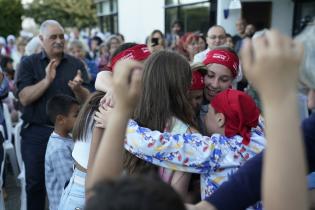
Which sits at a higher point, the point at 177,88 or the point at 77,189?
the point at 177,88

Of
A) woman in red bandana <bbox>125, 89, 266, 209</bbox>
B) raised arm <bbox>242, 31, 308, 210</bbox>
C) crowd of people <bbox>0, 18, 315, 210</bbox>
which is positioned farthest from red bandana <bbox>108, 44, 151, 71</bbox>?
raised arm <bbox>242, 31, 308, 210</bbox>

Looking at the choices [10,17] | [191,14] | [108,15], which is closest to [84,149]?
[191,14]

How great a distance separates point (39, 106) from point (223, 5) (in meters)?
5.22

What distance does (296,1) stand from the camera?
342 inches

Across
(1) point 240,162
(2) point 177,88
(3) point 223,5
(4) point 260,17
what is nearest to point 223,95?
(2) point 177,88

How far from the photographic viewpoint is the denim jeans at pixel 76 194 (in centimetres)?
208

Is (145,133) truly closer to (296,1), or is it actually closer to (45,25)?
(45,25)

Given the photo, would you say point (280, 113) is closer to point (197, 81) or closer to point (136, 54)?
point (136, 54)

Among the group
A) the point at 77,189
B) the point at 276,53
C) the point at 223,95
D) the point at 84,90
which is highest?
the point at 276,53

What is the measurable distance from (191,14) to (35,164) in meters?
8.02

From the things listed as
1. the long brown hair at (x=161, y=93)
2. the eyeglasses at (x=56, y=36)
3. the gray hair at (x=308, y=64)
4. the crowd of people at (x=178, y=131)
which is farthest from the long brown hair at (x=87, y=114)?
the eyeglasses at (x=56, y=36)

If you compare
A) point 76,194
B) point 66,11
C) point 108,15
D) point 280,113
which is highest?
point 66,11

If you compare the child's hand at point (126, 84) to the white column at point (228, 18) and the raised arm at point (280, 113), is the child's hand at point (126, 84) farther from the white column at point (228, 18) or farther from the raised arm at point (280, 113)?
the white column at point (228, 18)

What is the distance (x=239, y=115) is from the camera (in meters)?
1.65
